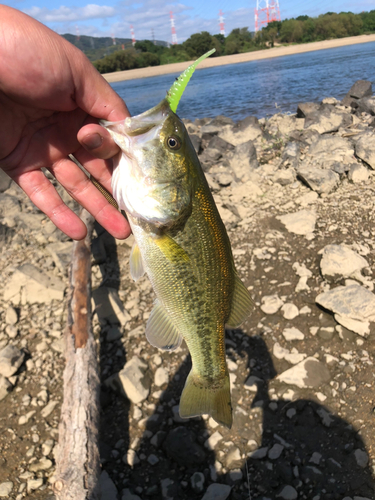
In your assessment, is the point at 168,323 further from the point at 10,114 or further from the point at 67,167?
the point at 10,114

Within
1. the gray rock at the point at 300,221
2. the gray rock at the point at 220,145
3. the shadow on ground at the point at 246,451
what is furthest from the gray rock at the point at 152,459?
the gray rock at the point at 220,145

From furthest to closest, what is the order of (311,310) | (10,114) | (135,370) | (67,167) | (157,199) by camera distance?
(311,310) < (135,370) < (67,167) < (10,114) < (157,199)

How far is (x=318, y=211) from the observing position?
655cm

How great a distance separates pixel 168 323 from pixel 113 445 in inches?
82.6

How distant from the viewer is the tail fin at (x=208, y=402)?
103 inches

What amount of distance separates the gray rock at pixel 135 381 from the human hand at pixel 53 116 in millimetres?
1950

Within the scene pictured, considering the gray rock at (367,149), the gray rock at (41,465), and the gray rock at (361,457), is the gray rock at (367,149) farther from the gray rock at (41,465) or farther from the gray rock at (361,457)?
the gray rock at (41,465)

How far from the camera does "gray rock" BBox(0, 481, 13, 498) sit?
3.45 metres

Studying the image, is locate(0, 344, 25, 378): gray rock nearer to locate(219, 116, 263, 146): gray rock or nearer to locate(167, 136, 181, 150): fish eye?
locate(167, 136, 181, 150): fish eye

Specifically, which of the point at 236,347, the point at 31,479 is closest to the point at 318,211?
the point at 236,347

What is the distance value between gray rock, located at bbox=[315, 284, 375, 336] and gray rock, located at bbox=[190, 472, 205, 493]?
240 centimetres

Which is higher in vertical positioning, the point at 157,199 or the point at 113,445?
the point at 157,199

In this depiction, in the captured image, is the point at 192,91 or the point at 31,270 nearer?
the point at 31,270

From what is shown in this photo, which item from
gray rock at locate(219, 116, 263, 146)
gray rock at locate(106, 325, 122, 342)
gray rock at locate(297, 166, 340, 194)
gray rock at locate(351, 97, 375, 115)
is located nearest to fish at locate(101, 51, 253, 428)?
gray rock at locate(106, 325, 122, 342)
